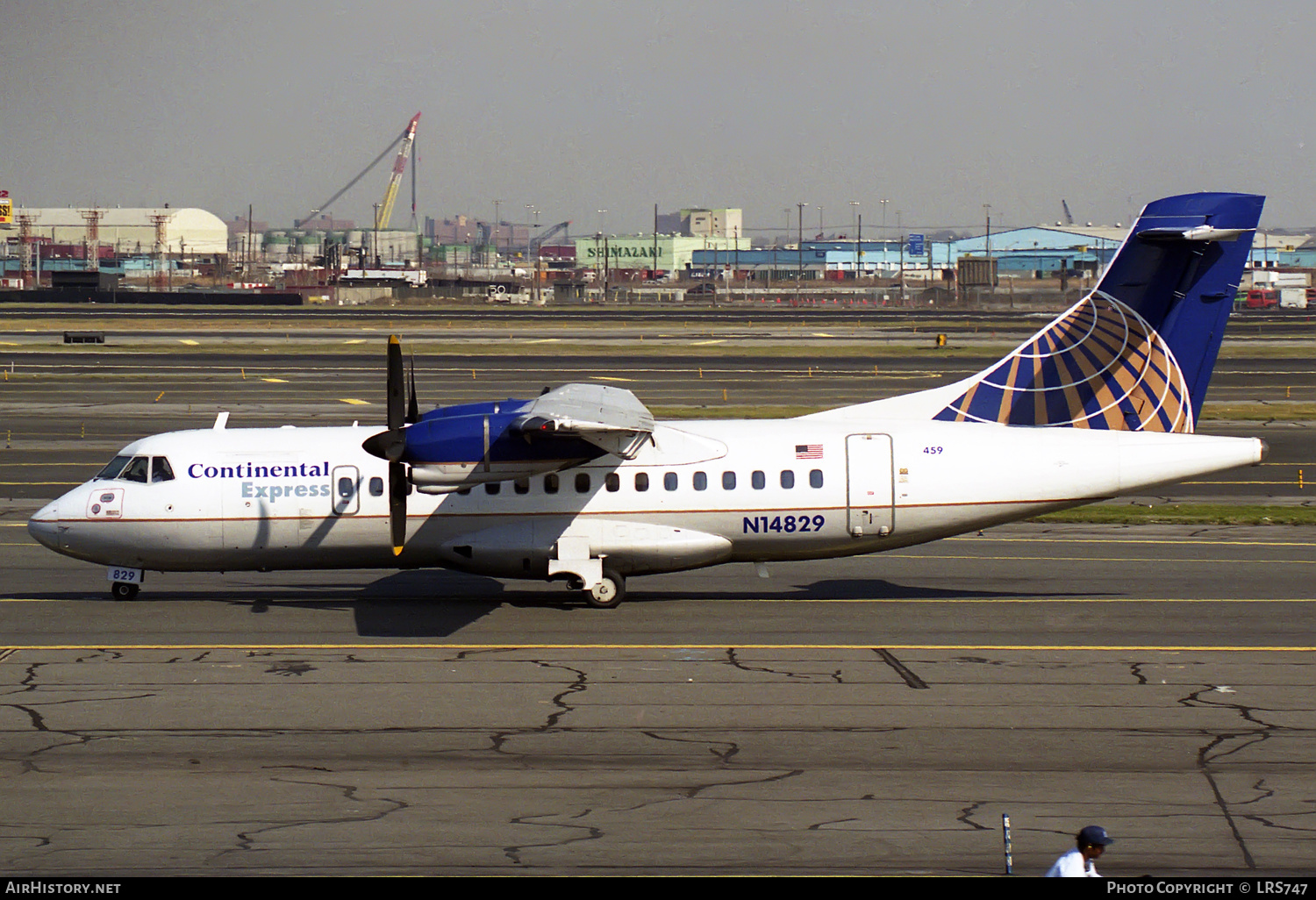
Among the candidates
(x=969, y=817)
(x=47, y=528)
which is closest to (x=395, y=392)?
(x=47, y=528)

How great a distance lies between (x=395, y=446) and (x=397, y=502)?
107cm

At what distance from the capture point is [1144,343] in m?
25.2

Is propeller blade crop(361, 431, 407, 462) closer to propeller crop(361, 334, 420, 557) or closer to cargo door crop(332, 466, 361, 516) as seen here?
propeller crop(361, 334, 420, 557)

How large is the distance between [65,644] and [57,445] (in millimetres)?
27434

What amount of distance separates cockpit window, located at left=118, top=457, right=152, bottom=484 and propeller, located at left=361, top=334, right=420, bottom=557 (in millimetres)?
5151

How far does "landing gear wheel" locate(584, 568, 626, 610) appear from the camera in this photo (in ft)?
79.0

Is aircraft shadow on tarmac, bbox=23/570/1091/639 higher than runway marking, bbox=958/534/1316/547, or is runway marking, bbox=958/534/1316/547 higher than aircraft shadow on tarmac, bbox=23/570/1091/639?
runway marking, bbox=958/534/1316/547

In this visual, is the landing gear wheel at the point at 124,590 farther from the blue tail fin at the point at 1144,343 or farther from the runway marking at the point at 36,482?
the blue tail fin at the point at 1144,343

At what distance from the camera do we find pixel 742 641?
21.7 meters

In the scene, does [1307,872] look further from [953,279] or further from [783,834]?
[953,279]

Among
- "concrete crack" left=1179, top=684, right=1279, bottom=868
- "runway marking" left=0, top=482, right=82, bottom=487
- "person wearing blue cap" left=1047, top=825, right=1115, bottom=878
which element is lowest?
"concrete crack" left=1179, top=684, right=1279, bottom=868

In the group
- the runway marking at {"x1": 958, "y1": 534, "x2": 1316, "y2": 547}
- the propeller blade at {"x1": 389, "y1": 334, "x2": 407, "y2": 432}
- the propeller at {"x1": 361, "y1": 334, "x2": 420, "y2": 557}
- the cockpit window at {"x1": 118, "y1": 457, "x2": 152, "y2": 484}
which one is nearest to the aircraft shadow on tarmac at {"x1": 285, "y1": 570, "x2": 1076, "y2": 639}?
the propeller at {"x1": 361, "y1": 334, "x2": 420, "y2": 557}

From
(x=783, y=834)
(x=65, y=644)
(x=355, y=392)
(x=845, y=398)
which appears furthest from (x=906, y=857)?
(x=355, y=392)

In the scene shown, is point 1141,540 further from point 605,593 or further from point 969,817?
point 969,817
